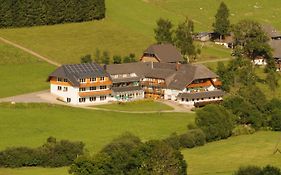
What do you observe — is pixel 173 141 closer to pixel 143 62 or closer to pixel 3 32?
pixel 143 62

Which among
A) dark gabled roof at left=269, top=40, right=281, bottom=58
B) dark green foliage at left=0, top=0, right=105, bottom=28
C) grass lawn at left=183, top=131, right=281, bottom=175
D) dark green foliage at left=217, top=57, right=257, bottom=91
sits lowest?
grass lawn at left=183, top=131, right=281, bottom=175

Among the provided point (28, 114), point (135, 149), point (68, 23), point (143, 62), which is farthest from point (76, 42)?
point (135, 149)

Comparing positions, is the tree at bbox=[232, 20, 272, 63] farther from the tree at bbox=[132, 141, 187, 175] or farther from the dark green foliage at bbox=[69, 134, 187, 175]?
the tree at bbox=[132, 141, 187, 175]

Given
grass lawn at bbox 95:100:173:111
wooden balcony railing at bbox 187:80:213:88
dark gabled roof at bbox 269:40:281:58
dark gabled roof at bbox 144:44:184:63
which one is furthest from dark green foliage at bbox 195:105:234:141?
dark gabled roof at bbox 269:40:281:58

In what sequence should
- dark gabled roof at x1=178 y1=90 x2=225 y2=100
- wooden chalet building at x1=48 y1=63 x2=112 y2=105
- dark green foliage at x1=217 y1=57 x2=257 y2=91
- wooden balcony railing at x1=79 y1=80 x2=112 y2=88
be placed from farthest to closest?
dark green foliage at x1=217 y1=57 x2=257 y2=91 < dark gabled roof at x1=178 y1=90 x2=225 y2=100 < wooden balcony railing at x1=79 y1=80 x2=112 y2=88 < wooden chalet building at x1=48 y1=63 x2=112 y2=105

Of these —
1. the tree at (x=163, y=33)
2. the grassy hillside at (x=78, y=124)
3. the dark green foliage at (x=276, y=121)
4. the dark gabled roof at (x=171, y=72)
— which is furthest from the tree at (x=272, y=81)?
the tree at (x=163, y=33)

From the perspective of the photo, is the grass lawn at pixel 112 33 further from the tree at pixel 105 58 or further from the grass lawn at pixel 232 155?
the grass lawn at pixel 232 155

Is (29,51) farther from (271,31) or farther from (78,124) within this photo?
(271,31)
